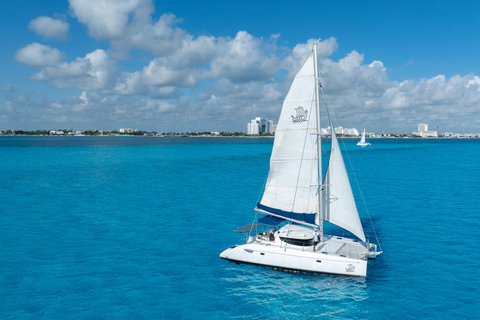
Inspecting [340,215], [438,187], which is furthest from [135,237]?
[438,187]

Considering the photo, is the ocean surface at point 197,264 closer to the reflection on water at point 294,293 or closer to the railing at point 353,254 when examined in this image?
the reflection on water at point 294,293

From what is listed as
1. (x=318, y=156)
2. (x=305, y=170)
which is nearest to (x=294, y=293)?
(x=305, y=170)

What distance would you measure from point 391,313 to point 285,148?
43.1 ft

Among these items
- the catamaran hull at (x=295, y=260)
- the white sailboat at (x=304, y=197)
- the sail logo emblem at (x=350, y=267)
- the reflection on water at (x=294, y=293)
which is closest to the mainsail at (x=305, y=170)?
the white sailboat at (x=304, y=197)

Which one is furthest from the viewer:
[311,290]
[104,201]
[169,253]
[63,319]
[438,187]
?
[438,187]

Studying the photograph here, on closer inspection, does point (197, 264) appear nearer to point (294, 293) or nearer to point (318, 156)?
point (294, 293)

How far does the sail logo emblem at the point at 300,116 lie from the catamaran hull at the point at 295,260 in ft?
32.0

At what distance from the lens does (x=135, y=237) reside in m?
32.9

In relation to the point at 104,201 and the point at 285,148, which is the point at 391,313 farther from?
the point at 104,201

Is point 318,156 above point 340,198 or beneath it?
above

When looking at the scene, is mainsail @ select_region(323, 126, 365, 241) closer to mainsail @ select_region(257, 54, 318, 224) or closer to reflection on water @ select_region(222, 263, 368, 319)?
mainsail @ select_region(257, 54, 318, 224)

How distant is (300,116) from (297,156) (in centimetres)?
311

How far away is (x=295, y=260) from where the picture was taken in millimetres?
23906

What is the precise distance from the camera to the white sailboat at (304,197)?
79.8ft
